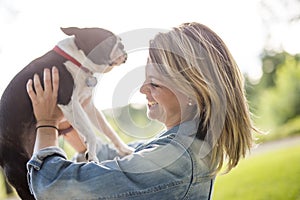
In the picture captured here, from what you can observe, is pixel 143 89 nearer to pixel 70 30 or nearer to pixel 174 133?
pixel 174 133

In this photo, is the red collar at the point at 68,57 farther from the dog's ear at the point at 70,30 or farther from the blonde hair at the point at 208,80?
the blonde hair at the point at 208,80

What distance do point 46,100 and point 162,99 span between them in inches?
8.3

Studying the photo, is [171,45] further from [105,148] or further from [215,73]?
[105,148]

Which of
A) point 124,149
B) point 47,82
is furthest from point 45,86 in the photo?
point 124,149

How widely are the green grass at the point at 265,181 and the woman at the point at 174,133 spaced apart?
5.60 feet

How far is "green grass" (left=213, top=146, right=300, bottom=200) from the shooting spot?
265 cm

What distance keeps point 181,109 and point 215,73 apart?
91 millimetres

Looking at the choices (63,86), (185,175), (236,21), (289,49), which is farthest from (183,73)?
(289,49)

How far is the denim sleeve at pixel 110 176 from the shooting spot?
2.47ft

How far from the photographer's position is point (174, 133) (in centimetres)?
84

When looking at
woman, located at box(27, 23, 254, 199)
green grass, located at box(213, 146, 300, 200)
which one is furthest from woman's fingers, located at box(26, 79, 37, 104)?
green grass, located at box(213, 146, 300, 200)

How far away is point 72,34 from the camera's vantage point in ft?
3.51

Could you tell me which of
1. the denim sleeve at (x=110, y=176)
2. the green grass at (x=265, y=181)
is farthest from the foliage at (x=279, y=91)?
the denim sleeve at (x=110, y=176)

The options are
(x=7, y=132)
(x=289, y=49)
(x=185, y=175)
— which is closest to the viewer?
(x=185, y=175)
